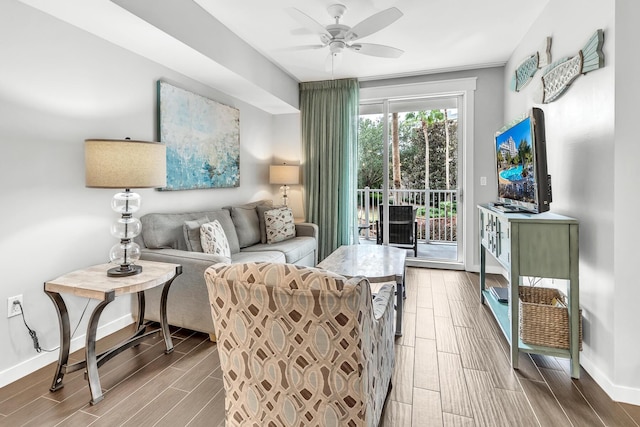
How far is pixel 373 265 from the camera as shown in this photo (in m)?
2.84

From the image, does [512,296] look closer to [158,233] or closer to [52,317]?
[158,233]

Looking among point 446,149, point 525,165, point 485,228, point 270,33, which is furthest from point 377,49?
point 446,149

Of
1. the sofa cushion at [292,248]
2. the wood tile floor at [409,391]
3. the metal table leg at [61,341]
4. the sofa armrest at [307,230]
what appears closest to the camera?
the wood tile floor at [409,391]

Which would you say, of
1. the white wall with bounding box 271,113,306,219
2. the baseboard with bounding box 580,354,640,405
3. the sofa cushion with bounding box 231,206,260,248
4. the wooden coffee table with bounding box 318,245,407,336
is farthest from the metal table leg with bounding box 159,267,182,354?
the white wall with bounding box 271,113,306,219

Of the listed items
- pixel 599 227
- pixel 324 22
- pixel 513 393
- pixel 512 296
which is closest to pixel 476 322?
pixel 512 296

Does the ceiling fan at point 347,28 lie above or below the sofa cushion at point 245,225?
above

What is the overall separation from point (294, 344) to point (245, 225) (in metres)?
2.71

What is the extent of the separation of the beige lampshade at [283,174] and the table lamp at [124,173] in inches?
96.7

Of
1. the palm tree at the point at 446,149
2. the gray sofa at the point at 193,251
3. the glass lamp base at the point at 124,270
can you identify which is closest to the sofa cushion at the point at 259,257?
the gray sofa at the point at 193,251

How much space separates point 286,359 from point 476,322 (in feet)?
7.00

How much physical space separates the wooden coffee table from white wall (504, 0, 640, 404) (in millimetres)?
1146

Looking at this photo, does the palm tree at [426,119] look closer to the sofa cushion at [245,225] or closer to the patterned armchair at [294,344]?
the sofa cushion at [245,225]

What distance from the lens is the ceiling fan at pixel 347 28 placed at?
2.41 metres

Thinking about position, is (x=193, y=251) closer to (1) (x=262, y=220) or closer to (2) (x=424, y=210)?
(1) (x=262, y=220)
